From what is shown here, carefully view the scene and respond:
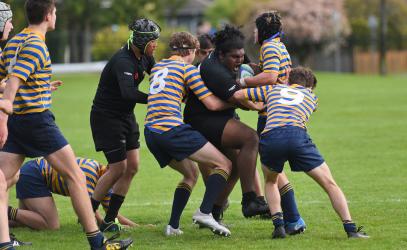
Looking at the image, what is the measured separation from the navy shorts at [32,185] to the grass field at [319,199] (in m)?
0.40

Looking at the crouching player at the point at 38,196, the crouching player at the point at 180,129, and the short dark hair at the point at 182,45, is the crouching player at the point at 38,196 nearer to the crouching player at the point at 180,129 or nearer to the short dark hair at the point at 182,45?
the crouching player at the point at 180,129

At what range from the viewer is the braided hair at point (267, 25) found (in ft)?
29.3

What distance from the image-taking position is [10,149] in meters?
7.84

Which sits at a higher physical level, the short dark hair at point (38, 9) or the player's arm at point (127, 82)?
the short dark hair at point (38, 9)

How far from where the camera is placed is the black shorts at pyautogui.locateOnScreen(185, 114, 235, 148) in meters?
8.69

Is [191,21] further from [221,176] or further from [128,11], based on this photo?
[221,176]

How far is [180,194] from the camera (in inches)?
345

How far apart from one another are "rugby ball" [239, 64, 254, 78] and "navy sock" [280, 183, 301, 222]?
1232 mm

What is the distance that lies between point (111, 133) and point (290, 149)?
2069 millimetres

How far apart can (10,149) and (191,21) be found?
72987 millimetres

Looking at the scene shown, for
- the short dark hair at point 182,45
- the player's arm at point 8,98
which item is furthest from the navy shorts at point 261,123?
the player's arm at point 8,98

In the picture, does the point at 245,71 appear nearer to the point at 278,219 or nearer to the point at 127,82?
the point at 127,82

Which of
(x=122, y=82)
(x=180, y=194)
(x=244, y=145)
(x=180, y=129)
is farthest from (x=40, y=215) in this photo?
(x=244, y=145)

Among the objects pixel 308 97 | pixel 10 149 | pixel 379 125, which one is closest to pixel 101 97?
pixel 10 149
